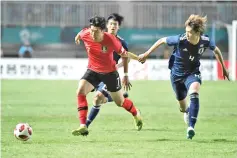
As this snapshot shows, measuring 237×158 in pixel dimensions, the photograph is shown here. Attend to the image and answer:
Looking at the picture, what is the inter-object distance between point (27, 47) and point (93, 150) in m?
30.3

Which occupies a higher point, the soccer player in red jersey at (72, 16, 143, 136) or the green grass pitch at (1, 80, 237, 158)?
the soccer player in red jersey at (72, 16, 143, 136)

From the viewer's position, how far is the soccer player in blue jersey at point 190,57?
43.1 ft

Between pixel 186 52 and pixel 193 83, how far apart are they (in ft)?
2.10

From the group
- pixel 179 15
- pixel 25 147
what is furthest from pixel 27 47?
pixel 25 147

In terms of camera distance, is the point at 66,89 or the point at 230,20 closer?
the point at 66,89

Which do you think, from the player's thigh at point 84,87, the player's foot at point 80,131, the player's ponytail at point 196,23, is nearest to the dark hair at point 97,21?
the player's thigh at point 84,87

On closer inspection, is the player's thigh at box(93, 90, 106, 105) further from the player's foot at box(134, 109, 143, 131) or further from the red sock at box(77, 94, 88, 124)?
the red sock at box(77, 94, 88, 124)

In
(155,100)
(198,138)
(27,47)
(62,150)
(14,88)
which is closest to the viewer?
(62,150)

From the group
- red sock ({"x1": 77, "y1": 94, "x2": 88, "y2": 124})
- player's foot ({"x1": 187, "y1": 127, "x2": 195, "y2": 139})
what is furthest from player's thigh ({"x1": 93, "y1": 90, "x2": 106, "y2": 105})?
player's foot ({"x1": 187, "y1": 127, "x2": 195, "y2": 139})

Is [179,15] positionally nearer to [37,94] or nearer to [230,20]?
[230,20]

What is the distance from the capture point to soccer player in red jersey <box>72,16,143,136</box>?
43.3ft

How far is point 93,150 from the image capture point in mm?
11492

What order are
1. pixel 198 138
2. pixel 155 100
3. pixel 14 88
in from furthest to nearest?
pixel 14 88, pixel 155 100, pixel 198 138

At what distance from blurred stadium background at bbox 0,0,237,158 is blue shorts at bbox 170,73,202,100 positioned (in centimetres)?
80
